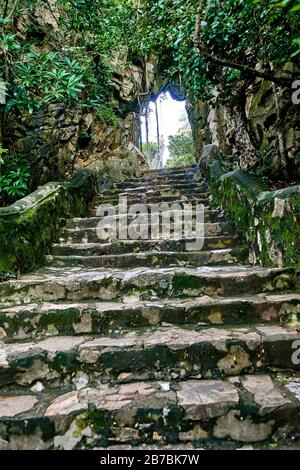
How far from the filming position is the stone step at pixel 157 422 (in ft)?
4.93

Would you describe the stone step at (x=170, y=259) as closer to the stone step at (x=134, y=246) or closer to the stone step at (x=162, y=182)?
the stone step at (x=134, y=246)

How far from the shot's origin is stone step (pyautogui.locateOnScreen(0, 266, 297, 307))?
2.48 metres

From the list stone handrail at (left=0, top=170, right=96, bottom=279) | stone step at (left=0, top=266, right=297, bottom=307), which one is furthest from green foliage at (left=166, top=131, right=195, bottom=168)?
stone step at (left=0, top=266, right=297, bottom=307)

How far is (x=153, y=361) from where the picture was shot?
188 centimetres

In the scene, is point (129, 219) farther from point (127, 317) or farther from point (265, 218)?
point (127, 317)

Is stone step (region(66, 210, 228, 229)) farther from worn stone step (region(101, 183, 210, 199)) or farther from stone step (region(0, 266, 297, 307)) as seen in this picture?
stone step (region(0, 266, 297, 307))

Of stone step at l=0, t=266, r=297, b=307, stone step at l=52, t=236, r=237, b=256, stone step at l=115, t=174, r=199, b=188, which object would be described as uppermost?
stone step at l=115, t=174, r=199, b=188

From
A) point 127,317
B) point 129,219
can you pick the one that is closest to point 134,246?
point 129,219

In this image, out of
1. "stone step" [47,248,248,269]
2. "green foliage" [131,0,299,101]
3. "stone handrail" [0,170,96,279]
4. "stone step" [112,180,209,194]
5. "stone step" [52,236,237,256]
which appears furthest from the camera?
"stone step" [112,180,209,194]

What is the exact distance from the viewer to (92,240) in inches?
150

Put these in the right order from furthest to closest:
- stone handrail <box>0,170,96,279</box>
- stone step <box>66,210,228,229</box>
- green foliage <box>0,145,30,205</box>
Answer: green foliage <box>0,145,30,205</box>, stone step <box>66,210,228,229</box>, stone handrail <box>0,170,96,279</box>

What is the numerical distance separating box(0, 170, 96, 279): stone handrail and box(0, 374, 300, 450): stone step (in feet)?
4.79

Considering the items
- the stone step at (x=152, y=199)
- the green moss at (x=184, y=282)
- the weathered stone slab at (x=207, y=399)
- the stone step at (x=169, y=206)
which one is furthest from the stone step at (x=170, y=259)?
the stone step at (x=152, y=199)

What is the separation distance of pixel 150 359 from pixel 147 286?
0.78 metres
